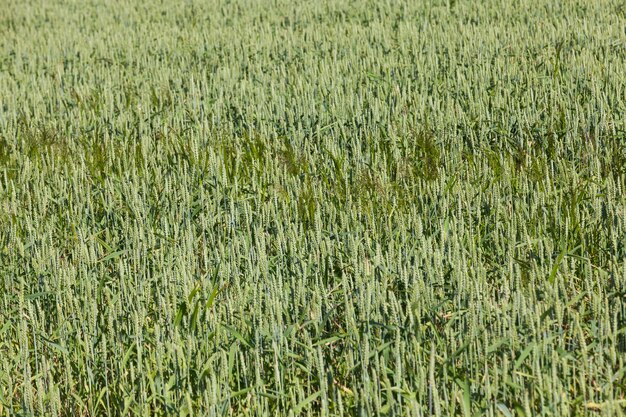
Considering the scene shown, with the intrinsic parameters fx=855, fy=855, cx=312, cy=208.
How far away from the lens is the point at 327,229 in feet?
11.0

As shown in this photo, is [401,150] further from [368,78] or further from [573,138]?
[368,78]

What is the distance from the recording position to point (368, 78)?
5.77m

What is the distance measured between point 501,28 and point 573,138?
3386 millimetres

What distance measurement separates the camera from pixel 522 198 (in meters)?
Answer: 3.30

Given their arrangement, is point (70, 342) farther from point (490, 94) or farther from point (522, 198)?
point (490, 94)

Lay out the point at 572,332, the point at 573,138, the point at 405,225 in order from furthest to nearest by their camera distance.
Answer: the point at 573,138, the point at 405,225, the point at 572,332

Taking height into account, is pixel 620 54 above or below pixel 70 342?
above

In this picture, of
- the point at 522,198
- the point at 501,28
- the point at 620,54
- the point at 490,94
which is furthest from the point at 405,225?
the point at 501,28

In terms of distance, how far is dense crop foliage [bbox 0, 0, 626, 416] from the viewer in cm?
224

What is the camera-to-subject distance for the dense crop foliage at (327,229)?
2.24 metres

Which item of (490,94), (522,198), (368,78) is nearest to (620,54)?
(490,94)

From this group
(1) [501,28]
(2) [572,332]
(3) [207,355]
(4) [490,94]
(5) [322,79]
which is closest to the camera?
(2) [572,332]

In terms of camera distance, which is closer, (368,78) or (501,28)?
(368,78)

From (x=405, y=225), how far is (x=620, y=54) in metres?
3.24
